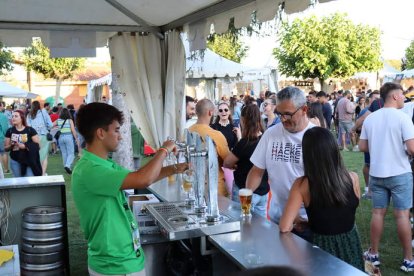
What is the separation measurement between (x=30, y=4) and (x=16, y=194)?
178 centimetres

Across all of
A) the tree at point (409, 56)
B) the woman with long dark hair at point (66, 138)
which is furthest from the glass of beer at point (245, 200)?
the tree at point (409, 56)

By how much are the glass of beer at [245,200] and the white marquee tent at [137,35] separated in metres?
1.73

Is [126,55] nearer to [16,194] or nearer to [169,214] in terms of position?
[16,194]

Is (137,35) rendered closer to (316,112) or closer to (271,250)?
(316,112)

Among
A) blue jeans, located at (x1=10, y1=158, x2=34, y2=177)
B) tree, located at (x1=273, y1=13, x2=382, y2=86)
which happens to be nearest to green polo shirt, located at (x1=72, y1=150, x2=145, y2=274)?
blue jeans, located at (x1=10, y1=158, x2=34, y2=177)

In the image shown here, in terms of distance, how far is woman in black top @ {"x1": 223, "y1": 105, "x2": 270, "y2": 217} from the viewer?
151 inches

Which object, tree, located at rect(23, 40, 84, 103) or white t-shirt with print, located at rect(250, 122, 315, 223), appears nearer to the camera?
white t-shirt with print, located at rect(250, 122, 315, 223)

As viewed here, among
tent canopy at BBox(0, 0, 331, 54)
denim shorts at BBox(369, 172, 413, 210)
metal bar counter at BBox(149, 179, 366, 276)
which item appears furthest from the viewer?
denim shorts at BBox(369, 172, 413, 210)

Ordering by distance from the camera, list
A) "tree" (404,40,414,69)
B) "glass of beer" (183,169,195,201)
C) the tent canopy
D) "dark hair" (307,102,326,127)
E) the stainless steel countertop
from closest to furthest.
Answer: "glass of beer" (183,169,195,201) < the tent canopy < the stainless steel countertop < "dark hair" (307,102,326,127) < "tree" (404,40,414,69)

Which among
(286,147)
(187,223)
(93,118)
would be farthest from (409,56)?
(93,118)

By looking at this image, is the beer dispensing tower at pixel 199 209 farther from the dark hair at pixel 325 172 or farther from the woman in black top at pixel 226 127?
the woman in black top at pixel 226 127

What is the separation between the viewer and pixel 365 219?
579cm

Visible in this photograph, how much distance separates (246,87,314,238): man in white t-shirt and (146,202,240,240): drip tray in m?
0.40

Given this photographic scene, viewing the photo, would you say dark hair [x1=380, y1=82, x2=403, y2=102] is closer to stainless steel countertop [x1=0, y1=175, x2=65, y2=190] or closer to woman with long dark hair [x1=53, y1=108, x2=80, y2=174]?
stainless steel countertop [x1=0, y1=175, x2=65, y2=190]
